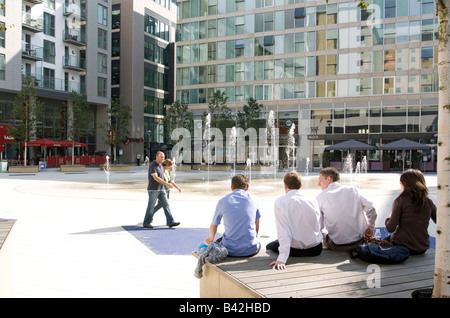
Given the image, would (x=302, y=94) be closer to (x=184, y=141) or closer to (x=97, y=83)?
(x=184, y=141)

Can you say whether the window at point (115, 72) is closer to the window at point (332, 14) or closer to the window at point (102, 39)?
the window at point (102, 39)

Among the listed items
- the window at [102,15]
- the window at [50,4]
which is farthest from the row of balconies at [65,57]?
the window at [102,15]

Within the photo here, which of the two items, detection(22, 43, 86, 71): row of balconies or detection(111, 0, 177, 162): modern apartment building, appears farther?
detection(111, 0, 177, 162): modern apartment building

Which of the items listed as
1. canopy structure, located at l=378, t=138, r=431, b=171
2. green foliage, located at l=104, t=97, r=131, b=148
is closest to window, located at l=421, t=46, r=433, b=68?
canopy structure, located at l=378, t=138, r=431, b=171

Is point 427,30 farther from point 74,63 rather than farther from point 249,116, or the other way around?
point 74,63

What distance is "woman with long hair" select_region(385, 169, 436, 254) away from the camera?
4.42 metres

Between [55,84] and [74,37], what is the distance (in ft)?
21.0

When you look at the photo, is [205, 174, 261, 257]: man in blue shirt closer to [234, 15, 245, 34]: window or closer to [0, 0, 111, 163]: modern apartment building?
[0, 0, 111, 163]: modern apartment building

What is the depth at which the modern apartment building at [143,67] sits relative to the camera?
5728 cm

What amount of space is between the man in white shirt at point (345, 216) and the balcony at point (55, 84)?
40.9 metres

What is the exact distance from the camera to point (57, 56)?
148 feet

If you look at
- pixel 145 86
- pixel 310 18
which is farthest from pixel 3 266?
pixel 145 86

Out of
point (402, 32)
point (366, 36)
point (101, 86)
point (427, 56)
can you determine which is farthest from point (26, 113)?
point (427, 56)

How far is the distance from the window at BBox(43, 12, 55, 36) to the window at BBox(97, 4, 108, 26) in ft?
21.7
